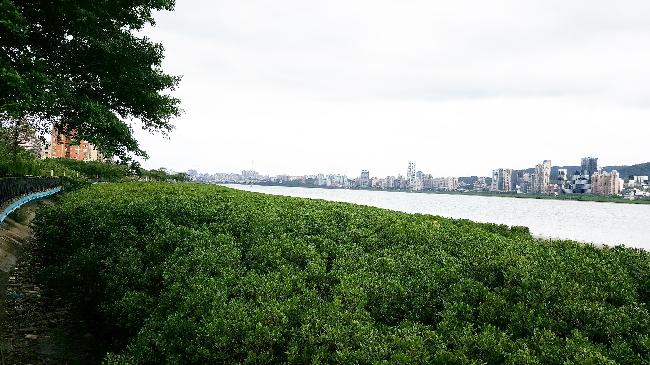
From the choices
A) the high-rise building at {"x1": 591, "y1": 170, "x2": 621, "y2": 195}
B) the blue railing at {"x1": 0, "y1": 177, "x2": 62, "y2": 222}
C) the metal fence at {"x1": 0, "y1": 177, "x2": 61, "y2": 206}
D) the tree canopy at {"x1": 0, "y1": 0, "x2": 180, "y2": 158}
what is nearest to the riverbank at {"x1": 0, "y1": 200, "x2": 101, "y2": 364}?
the blue railing at {"x1": 0, "y1": 177, "x2": 62, "y2": 222}

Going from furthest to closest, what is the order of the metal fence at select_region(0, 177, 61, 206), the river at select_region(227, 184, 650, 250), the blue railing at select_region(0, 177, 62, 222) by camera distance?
the river at select_region(227, 184, 650, 250) → the metal fence at select_region(0, 177, 61, 206) → the blue railing at select_region(0, 177, 62, 222)

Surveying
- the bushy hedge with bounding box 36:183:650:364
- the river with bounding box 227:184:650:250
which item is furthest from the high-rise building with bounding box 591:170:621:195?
the bushy hedge with bounding box 36:183:650:364

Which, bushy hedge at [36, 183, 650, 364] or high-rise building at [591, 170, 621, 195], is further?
high-rise building at [591, 170, 621, 195]

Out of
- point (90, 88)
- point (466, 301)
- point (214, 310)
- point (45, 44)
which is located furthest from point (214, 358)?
point (45, 44)

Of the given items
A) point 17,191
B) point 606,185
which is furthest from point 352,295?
point 606,185

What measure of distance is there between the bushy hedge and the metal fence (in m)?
8.36

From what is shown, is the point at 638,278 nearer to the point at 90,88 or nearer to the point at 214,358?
the point at 214,358

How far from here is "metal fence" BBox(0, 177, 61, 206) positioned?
16.9 m

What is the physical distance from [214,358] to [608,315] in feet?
19.2

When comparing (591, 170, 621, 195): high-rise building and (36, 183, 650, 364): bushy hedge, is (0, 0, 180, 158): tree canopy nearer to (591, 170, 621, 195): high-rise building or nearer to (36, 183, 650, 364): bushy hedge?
(36, 183, 650, 364): bushy hedge

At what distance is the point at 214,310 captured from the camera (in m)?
6.59

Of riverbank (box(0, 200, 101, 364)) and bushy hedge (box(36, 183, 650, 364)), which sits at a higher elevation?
bushy hedge (box(36, 183, 650, 364))

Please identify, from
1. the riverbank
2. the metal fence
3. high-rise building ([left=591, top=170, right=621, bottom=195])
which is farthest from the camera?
high-rise building ([left=591, top=170, right=621, bottom=195])

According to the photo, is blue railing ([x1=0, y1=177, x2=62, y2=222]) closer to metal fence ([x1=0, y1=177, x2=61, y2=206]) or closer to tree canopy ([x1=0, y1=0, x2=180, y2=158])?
metal fence ([x1=0, y1=177, x2=61, y2=206])
